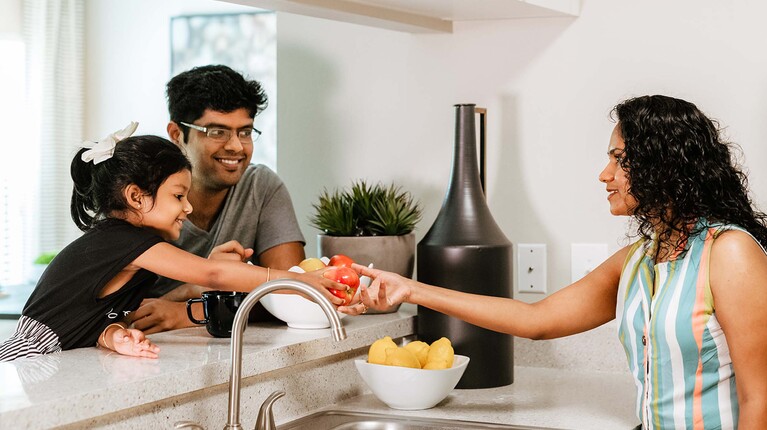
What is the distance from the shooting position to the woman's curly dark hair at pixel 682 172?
4.58 ft

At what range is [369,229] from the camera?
203 centimetres

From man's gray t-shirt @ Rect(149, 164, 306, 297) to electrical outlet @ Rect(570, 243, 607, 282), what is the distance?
594 mm

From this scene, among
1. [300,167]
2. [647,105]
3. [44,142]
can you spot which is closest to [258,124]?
[44,142]

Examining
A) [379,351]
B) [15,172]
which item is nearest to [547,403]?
[379,351]

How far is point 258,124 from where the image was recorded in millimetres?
3988

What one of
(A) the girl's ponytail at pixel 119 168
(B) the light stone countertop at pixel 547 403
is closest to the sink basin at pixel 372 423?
(B) the light stone countertop at pixel 547 403

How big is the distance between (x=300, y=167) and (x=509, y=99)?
0.57 meters

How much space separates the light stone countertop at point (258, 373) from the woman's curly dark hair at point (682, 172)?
41cm

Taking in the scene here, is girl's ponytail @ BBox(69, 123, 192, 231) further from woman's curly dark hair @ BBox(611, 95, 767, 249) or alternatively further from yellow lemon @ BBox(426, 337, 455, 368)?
woman's curly dark hair @ BBox(611, 95, 767, 249)

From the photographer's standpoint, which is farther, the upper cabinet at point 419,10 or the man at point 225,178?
the man at point 225,178

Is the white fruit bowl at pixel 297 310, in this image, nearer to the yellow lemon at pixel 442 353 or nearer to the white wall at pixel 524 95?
the yellow lemon at pixel 442 353

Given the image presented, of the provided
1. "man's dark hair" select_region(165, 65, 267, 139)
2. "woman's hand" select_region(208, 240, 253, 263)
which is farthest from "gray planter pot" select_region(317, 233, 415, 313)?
"man's dark hair" select_region(165, 65, 267, 139)

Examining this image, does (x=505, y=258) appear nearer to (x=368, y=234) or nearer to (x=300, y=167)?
(x=368, y=234)

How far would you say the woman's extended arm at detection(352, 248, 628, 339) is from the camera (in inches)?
65.7
